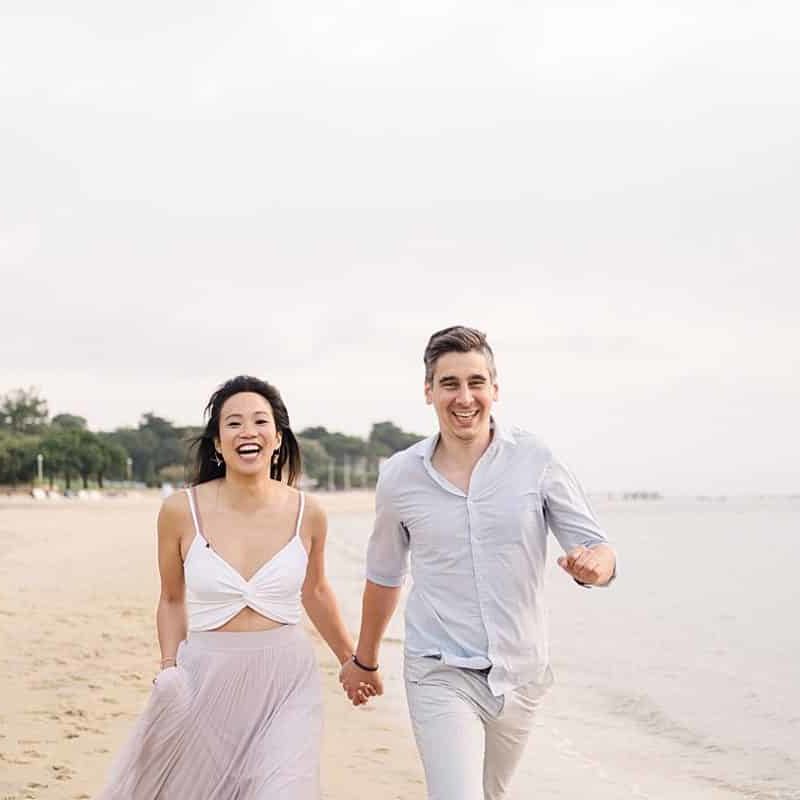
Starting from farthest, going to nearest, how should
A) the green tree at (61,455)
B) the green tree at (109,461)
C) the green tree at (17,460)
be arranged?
the green tree at (109,461)
the green tree at (61,455)
the green tree at (17,460)

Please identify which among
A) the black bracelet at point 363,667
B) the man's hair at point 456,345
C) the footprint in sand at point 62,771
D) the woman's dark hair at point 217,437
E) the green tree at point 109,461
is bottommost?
the footprint in sand at point 62,771

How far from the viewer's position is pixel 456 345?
15.1 ft

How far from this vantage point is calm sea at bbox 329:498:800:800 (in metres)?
8.62

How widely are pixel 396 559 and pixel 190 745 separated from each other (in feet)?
3.50

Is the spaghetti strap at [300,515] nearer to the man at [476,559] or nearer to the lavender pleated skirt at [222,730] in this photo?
the man at [476,559]

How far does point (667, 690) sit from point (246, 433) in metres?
9.19

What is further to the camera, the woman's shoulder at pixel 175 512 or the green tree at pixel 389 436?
the green tree at pixel 389 436

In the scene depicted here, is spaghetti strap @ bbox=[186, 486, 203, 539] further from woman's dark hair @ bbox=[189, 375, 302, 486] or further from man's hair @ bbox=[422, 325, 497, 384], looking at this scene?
man's hair @ bbox=[422, 325, 497, 384]

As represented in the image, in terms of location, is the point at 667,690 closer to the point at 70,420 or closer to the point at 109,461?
the point at 109,461

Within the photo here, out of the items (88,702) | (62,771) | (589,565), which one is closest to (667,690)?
(88,702)

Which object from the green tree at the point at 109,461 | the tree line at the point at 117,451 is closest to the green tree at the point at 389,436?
the tree line at the point at 117,451

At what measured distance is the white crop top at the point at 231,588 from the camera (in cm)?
469

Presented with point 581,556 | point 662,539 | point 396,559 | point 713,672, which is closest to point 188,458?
point 396,559

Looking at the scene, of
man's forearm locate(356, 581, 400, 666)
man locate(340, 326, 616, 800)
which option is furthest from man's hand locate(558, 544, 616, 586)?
man's forearm locate(356, 581, 400, 666)
